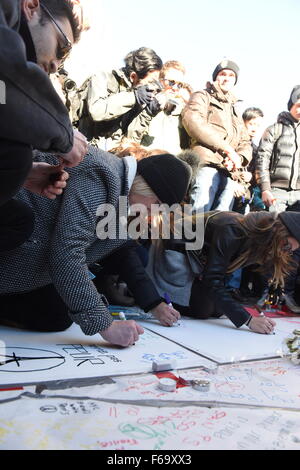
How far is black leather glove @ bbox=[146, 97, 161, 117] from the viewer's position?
101 inches

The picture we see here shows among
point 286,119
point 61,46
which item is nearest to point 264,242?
point 61,46

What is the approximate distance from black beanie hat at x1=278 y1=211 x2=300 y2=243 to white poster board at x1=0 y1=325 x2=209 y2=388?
90 centimetres

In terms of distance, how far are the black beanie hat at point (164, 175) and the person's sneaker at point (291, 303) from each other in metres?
1.56

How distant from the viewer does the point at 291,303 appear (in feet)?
9.13

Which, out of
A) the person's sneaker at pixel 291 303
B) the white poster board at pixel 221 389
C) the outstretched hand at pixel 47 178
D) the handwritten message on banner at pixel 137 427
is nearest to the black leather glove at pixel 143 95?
the outstretched hand at pixel 47 178

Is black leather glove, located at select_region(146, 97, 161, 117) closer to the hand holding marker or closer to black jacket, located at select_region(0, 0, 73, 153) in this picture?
the hand holding marker

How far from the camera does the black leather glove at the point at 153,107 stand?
2.57m

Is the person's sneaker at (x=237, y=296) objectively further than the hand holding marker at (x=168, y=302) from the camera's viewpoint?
Yes

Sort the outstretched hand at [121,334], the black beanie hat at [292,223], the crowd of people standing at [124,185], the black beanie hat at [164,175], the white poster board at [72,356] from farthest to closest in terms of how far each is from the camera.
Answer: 1. the black beanie hat at [292,223]
2. the black beanie hat at [164,175]
3. the outstretched hand at [121,334]
4. the white poster board at [72,356]
5. the crowd of people standing at [124,185]

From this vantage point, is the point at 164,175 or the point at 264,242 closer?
the point at 164,175

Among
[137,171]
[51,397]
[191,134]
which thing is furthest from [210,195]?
[51,397]

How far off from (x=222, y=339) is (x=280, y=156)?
207 cm

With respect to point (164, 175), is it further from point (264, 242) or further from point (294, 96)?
point (294, 96)

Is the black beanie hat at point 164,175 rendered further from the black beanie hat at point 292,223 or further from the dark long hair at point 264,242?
the black beanie hat at point 292,223
